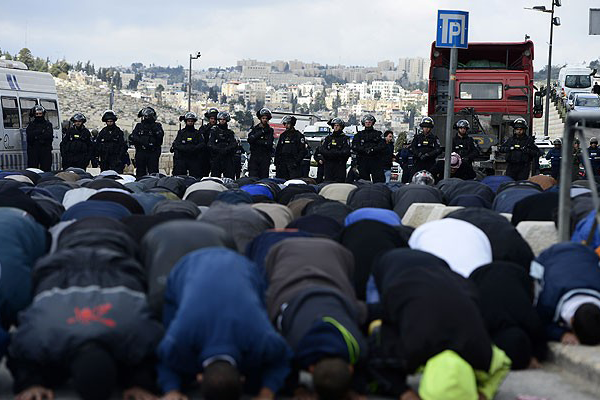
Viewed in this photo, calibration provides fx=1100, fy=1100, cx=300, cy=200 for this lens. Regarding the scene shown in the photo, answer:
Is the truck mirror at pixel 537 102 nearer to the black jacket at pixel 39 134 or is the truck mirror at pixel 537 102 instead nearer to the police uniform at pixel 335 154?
the police uniform at pixel 335 154

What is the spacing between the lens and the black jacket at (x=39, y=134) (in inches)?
958

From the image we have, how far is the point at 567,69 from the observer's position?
2753 inches

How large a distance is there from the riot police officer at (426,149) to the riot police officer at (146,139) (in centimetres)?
591

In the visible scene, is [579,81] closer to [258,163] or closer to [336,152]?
[336,152]

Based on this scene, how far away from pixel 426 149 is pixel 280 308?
1481cm

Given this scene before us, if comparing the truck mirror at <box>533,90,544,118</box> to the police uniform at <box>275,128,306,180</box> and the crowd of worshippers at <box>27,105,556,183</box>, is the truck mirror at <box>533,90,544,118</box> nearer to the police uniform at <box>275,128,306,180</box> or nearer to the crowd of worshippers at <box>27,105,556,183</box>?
the crowd of worshippers at <box>27,105,556,183</box>

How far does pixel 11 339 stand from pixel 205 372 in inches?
58.0

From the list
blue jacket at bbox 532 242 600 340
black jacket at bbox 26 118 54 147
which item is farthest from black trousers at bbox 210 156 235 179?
blue jacket at bbox 532 242 600 340

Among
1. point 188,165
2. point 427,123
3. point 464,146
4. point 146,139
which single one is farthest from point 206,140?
point 464,146

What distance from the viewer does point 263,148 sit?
23578 millimetres

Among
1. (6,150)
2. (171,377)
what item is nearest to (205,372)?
(171,377)

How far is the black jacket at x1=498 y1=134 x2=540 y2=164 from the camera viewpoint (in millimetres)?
21859

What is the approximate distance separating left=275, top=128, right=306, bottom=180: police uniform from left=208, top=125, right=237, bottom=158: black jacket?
102 centimetres

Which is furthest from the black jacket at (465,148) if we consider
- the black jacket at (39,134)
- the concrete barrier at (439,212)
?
the concrete barrier at (439,212)
